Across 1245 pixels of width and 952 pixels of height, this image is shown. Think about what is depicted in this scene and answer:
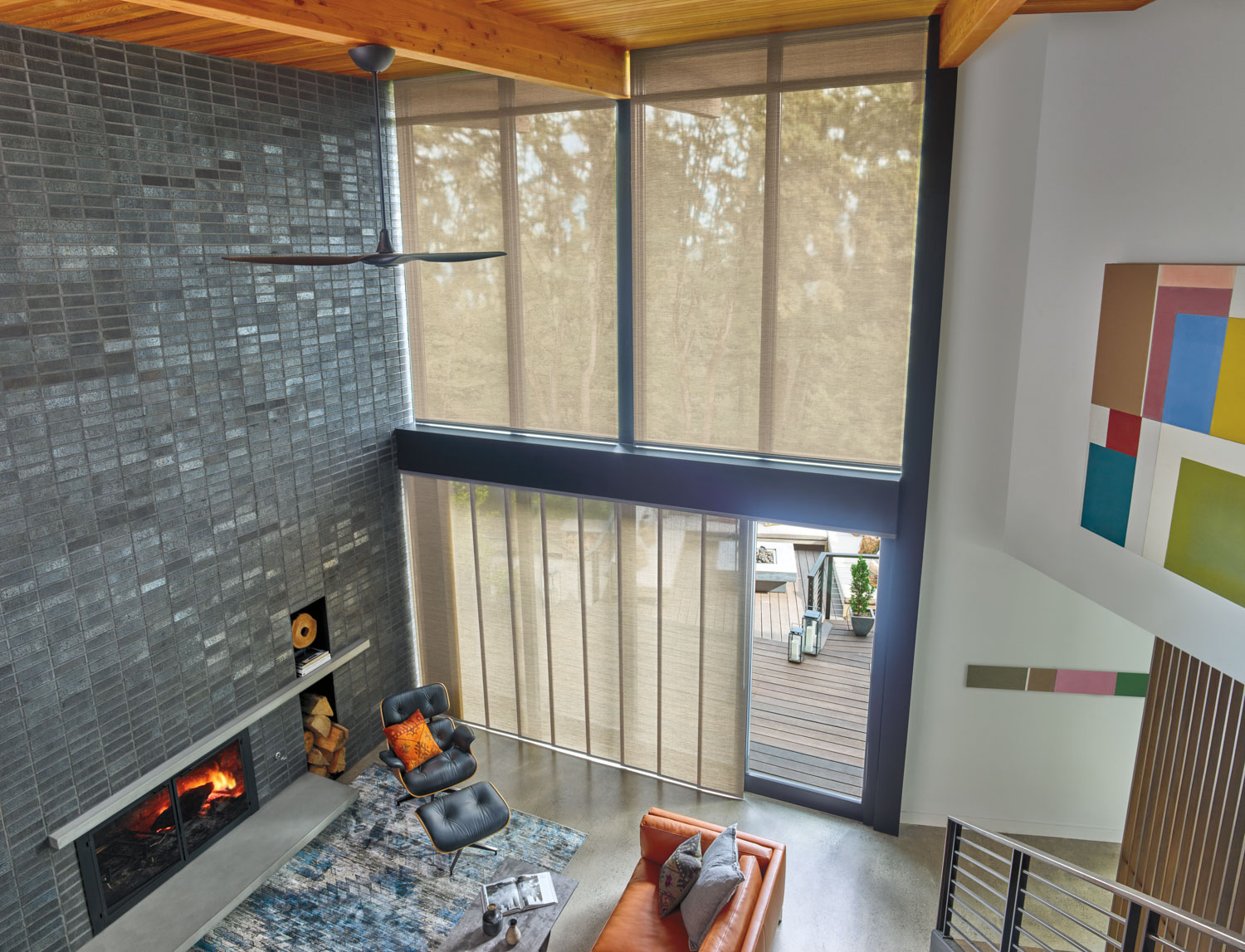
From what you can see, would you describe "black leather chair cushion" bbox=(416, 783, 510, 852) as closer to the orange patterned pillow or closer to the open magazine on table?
the orange patterned pillow

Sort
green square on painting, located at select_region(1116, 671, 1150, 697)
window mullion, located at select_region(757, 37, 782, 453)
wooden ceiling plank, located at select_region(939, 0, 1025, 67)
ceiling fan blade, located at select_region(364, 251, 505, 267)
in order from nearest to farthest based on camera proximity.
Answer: ceiling fan blade, located at select_region(364, 251, 505, 267) < wooden ceiling plank, located at select_region(939, 0, 1025, 67) < window mullion, located at select_region(757, 37, 782, 453) < green square on painting, located at select_region(1116, 671, 1150, 697)

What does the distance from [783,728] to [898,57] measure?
5492 millimetres

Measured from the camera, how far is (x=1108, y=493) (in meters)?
4.41

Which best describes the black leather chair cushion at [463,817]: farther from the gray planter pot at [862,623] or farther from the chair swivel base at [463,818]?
the gray planter pot at [862,623]

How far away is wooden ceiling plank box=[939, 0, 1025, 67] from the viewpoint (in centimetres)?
368

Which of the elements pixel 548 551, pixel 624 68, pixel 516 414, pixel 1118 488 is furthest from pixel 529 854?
pixel 624 68

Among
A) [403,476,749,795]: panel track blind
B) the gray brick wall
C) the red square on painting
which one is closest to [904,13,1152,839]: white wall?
the red square on painting

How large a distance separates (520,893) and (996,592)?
373 cm

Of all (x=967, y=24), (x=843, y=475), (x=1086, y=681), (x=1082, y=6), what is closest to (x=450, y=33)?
(x=967, y=24)

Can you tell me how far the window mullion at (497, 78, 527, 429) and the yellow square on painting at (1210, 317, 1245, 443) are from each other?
176 inches

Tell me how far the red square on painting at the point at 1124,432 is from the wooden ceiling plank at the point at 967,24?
2.02m

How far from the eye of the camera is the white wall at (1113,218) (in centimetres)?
372

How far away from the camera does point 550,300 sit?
6.32 metres

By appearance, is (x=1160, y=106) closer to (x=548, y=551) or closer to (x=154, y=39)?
(x=548, y=551)
